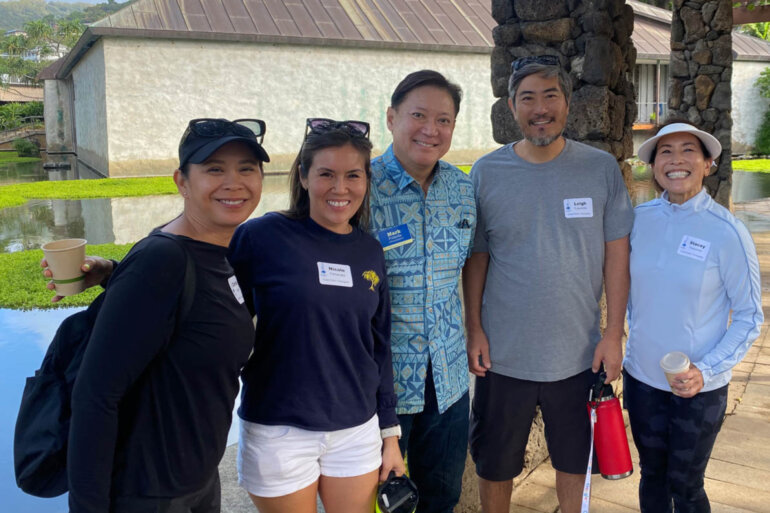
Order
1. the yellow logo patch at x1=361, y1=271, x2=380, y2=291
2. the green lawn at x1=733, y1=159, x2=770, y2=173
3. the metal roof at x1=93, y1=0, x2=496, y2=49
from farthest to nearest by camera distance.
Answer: the green lawn at x1=733, y1=159, x2=770, y2=173 → the metal roof at x1=93, y1=0, x2=496, y2=49 → the yellow logo patch at x1=361, y1=271, x2=380, y2=291

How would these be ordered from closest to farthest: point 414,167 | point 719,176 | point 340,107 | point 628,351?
point 414,167, point 628,351, point 719,176, point 340,107

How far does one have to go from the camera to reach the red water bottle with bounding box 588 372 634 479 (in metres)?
2.72

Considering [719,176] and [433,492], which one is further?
[719,176]

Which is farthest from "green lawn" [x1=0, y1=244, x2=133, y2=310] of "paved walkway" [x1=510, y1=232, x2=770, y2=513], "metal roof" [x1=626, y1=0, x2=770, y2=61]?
"metal roof" [x1=626, y1=0, x2=770, y2=61]

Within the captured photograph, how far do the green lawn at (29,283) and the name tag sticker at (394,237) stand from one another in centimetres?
514

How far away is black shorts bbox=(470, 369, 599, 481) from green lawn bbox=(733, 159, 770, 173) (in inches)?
952

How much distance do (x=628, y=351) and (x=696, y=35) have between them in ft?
30.0

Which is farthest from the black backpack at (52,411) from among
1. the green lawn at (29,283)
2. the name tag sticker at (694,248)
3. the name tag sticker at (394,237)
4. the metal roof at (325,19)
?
the metal roof at (325,19)

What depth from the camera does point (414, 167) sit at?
258 cm

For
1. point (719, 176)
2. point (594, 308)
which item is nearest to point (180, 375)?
point (594, 308)

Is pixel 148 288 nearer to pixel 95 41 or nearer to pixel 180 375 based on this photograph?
pixel 180 375

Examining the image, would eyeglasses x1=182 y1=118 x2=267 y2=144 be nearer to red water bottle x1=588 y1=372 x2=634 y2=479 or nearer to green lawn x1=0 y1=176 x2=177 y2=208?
red water bottle x1=588 y1=372 x2=634 y2=479

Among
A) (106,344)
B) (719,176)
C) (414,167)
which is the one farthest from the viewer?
(719,176)

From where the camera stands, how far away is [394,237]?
254cm
